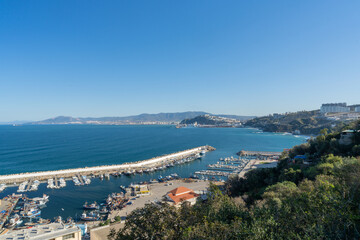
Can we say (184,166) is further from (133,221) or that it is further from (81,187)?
(133,221)

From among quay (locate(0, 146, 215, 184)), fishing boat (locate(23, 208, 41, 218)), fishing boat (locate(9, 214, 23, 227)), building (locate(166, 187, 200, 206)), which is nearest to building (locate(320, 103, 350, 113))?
quay (locate(0, 146, 215, 184))

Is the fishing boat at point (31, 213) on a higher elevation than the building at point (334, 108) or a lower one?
lower

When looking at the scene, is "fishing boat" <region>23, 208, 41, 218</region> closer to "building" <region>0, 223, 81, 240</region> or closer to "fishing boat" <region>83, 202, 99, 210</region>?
"fishing boat" <region>83, 202, 99, 210</region>

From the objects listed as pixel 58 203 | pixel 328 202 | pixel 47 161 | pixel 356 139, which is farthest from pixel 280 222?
pixel 47 161

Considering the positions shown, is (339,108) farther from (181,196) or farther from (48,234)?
(48,234)

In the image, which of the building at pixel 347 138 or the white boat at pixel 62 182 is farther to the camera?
the white boat at pixel 62 182

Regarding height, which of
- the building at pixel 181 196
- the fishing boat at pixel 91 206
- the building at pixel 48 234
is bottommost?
the fishing boat at pixel 91 206

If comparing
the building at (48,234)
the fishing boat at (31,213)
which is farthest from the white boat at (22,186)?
the building at (48,234)

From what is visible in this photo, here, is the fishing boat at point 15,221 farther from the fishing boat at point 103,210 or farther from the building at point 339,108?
the building at point 339,108
